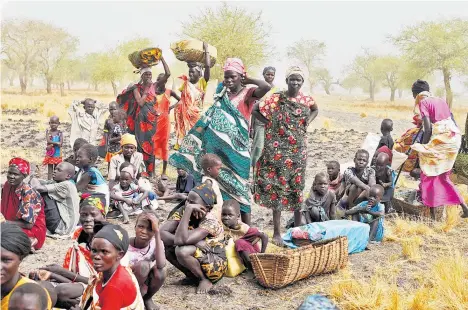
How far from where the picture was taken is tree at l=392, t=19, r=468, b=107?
1671 inches

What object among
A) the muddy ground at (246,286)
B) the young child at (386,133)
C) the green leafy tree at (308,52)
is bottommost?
the muddy ground at (246,286)

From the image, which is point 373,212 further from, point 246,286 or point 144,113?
point 144,113

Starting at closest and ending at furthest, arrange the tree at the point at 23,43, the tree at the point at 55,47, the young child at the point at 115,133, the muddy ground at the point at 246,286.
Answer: the muddy ground at the point at 246,286
the young child at the point at 115,133
the tree at the point at 23,43
the tree at the point at 55,47

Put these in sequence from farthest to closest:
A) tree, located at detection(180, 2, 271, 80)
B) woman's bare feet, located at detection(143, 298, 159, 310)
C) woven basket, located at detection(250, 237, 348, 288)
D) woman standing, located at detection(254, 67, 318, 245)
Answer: tree, located at detection(180, 2, 271, 80) → woman standing, located at detection(254, 67, 318, 245) → woven basket, located at detection(250, 237, 348, 288) → woman's bare feet, located at detection(143, 298, 159, 310)

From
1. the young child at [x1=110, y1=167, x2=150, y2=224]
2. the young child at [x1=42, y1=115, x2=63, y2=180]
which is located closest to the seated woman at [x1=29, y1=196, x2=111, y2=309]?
the young child at [x1=110, y1=167, x2=150, y2=224]

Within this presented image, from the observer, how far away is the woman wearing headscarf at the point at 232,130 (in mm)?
5223

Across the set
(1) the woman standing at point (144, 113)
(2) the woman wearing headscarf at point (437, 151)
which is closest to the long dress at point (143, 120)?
(1) the woman standing at point (144, 113)

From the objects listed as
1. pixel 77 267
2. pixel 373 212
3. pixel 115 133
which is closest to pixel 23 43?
pixel 115 133

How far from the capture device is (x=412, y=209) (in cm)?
674

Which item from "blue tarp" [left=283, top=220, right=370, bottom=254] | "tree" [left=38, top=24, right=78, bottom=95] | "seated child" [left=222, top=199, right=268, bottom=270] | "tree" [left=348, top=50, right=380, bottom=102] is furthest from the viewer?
"tree" [left=348, top=50, right=380, bottom=102]

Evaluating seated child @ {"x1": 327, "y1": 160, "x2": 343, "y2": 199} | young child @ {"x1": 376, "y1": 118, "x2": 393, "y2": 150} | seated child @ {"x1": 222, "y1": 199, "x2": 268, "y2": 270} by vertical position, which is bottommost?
seated child @ {"x1": 222, "y1": 199, "x2": 268, "y2": 270}

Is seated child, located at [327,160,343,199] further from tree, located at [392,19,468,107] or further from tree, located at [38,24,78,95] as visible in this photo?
tree, located at [38,24,78,95]

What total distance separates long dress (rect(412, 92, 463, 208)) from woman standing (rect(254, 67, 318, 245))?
5.97 feet

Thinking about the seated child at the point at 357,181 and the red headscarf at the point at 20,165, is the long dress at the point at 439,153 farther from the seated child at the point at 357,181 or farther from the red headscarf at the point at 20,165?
the red headscarf at the point at 20,165
